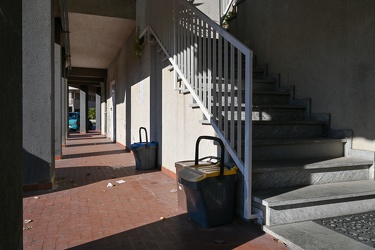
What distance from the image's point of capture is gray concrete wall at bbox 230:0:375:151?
3.45 meters

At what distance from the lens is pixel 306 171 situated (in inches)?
126

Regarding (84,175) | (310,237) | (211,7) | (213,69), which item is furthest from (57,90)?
(310,237)

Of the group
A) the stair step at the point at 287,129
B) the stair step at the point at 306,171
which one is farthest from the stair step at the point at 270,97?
the stair step at the point at 306,171

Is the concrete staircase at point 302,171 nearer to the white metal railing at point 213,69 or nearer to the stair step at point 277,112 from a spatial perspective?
the stair step at point 277,112

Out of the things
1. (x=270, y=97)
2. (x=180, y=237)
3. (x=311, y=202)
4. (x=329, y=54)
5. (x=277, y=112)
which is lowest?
(x=180, y=237)

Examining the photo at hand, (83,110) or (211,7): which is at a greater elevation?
(211,7)

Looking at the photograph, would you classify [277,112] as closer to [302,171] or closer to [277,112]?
[277,112]

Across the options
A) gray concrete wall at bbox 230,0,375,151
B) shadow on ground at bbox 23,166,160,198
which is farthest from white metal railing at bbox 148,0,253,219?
shadow on ground at bbox 23,166,160,198

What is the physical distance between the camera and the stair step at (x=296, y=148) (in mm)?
3430

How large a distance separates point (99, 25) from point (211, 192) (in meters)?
6.48

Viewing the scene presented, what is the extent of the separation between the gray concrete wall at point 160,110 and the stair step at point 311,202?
1.13 meters
